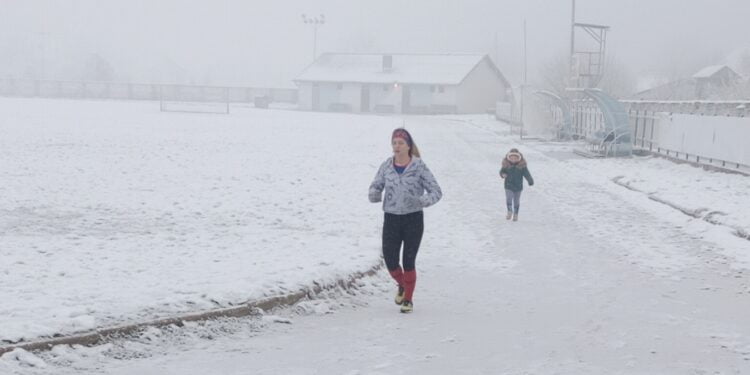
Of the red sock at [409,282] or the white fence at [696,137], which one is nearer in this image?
the red sock at [409,282]

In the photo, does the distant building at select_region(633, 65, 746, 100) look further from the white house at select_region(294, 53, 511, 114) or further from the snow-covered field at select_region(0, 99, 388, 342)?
the snow-covered field at select_region(0, 99, 388, 342)

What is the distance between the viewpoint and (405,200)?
7.74m

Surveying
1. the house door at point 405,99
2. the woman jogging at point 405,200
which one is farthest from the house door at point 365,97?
the woman jogging at point 405,200

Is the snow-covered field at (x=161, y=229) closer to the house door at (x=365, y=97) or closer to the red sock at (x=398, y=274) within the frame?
the red sock at (x=398, y=274)

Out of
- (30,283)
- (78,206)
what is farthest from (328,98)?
(30,283)

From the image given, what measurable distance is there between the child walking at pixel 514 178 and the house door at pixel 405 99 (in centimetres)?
7017

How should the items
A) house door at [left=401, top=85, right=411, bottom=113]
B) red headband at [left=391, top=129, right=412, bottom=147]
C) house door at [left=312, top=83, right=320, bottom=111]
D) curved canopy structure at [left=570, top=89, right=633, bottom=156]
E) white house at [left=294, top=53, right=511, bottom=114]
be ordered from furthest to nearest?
house door at [left=312, top=83, right=320, bottom=111] → house door at [left=401, top=85, right=411, bottom=113] → white house at [left=294, top=53, right=511, bottom=114] → curved canopy structure at [left=570, top=89, right=633, bottom=156] → red headband at [left=391, top=129, right=412, bottom=147]

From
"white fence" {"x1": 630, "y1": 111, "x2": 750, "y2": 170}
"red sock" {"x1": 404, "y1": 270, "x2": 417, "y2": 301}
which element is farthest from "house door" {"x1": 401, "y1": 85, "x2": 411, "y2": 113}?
"red sock" {"x1": 404, "y1": 270, "x2": 417, "y2": 301}

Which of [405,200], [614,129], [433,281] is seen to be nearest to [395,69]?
[614,129]

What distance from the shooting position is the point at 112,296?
24.2 feet

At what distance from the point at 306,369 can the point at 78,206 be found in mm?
8710

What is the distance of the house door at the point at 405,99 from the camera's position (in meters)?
84.3

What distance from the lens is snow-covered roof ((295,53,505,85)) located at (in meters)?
84.9

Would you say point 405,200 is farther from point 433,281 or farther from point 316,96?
point 316,96
